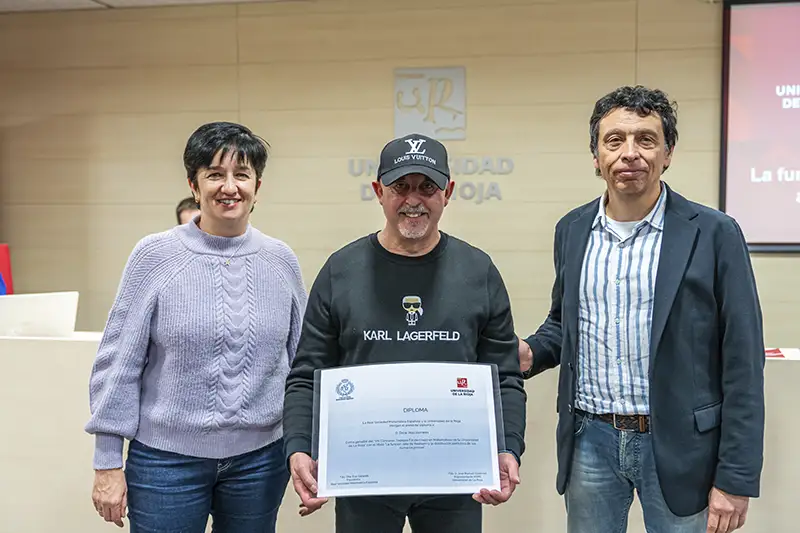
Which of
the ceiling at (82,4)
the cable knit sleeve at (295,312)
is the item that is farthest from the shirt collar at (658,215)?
the ceiling at (82,4)

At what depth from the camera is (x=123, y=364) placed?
1.62m

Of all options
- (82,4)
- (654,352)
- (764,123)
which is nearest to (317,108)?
(82,4)

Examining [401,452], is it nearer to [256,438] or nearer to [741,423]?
[256,438]

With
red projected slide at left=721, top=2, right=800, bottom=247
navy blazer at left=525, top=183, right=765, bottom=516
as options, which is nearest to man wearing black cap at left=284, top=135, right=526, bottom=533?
navy blazer at left=525, top=183, right=765, bottom=516

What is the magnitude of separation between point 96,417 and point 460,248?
872mm

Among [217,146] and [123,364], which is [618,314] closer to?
Result: [217,146]

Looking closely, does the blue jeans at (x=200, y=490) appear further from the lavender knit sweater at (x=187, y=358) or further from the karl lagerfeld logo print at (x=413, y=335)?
the karl lagerfeld logo print at (x=413, y=335)

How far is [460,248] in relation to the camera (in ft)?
5.25

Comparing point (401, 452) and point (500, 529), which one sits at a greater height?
point (401, 452)

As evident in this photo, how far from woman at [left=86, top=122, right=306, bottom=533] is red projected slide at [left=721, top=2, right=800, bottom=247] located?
321cm

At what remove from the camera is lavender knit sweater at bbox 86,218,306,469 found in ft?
5.30

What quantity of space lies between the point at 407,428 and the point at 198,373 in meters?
0.49

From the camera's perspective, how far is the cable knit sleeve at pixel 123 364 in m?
1.61

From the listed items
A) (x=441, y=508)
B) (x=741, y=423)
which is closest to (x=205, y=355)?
(x=441, y=508)
